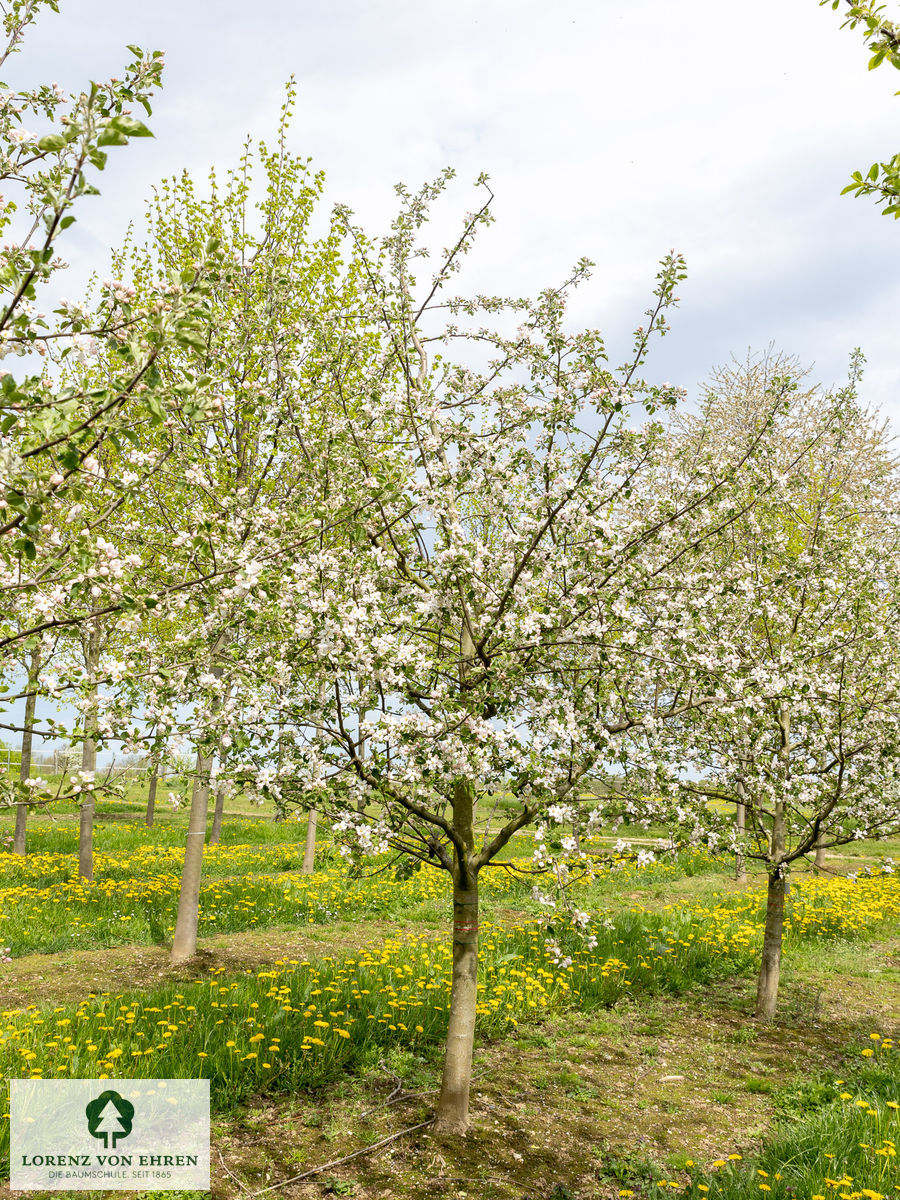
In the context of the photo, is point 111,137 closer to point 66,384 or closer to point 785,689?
point 66,384

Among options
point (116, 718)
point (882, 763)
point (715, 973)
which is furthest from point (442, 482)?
point (715, 973)

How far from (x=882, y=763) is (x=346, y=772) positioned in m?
5.53

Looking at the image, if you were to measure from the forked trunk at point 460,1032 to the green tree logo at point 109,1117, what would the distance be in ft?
7.28

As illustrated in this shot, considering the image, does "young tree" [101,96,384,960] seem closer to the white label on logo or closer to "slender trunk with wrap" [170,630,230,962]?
"slender trunk with wrap" [170,630,230,962]

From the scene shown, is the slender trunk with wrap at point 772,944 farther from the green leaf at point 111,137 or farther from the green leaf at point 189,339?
the green leaf at point 111,137

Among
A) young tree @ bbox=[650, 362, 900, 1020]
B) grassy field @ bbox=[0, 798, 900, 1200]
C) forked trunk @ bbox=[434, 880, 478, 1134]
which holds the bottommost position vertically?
grassy field @ bbox=[0, 798, 900, 1200]

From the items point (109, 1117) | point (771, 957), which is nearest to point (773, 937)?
point (771, 957)

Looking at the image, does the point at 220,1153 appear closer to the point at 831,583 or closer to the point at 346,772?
the point at 346,772

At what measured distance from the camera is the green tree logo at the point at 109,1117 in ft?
17.0

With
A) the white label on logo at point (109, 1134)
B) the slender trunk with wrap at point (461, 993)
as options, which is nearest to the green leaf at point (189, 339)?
the slender trunk with wrap at point (461, 993)

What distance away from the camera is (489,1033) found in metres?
7.66

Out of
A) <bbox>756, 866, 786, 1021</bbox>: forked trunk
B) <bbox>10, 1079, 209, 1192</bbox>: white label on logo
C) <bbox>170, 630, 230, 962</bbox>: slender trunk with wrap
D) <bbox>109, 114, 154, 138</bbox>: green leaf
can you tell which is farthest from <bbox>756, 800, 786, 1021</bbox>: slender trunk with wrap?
<bbox>109, 114, 154, 138</bbox>: green leaf

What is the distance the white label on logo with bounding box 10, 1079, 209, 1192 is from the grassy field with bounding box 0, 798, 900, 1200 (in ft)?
0.51

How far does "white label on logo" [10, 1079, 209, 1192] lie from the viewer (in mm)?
4750
